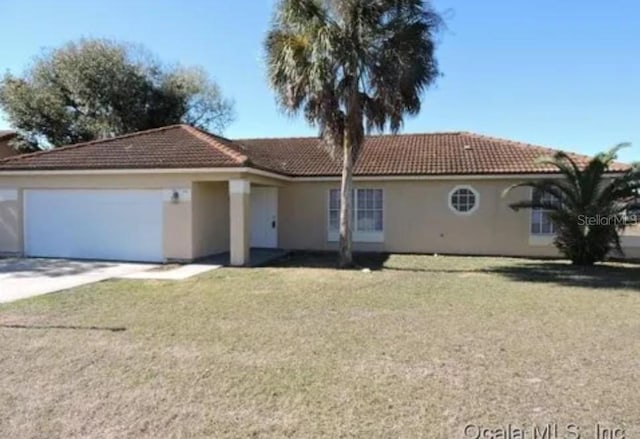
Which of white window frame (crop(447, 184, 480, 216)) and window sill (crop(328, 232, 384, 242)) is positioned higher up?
white window frame (crop(447, 184, 480, 216))

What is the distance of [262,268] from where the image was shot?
50.3ft

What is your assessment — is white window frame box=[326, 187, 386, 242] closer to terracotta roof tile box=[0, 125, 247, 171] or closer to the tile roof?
terracotta roof tile box=[0, 125, 247, 171]

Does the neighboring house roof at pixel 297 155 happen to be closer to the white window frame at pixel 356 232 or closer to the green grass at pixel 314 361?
the white window frame at pixel 356 232

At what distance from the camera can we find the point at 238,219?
1577 centimetres

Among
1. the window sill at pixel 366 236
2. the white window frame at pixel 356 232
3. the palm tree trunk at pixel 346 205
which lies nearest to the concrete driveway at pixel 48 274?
the palm tree trunk at pixel 346 205

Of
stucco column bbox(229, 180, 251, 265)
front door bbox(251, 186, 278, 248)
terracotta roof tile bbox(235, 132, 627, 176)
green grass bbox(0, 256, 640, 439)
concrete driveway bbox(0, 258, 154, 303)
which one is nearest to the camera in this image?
green grass bbox(0, 256, 640, 439)

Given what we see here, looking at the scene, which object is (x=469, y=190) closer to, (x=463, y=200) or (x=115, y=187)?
(x=463, y=200)

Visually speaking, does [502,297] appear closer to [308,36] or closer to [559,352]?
[559,352]

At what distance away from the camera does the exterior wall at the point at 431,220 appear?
18953mm

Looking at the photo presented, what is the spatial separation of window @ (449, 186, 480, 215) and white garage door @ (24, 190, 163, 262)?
10.6m

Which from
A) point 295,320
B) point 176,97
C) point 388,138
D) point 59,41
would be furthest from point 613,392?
point 59,41

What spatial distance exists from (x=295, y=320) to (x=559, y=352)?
3.98 m

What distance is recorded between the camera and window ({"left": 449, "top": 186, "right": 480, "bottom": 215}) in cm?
1917

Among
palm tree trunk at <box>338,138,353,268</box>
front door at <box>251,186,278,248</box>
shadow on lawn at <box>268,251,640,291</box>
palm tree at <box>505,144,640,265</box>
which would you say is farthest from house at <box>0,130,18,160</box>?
palm tree at <box>505,144,640,265</box>
